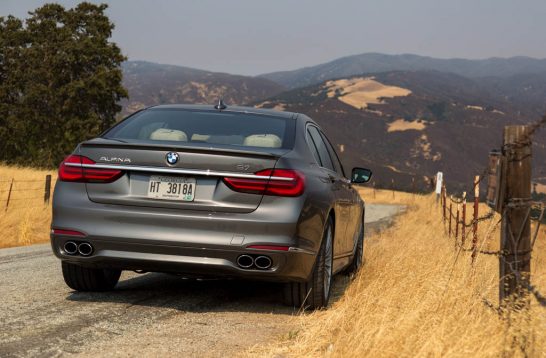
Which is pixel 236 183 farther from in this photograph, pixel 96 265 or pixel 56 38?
pixel 56 38

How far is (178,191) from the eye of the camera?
541 cm

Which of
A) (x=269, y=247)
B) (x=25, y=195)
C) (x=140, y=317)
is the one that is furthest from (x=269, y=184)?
(x=25, y=195)

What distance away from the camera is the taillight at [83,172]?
552 cm

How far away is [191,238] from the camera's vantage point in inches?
211

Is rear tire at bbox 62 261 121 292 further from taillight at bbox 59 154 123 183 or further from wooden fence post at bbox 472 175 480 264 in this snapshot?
wooden fence post at bbox 472 175 480 264

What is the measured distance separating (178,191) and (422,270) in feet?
10.7

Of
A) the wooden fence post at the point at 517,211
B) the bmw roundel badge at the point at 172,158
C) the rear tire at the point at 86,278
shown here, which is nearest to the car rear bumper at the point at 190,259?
the bmw roundel badge at the point at 172,158

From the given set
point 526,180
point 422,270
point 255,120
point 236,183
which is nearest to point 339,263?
point 422,270

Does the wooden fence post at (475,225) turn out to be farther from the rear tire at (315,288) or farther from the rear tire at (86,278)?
the rear tire at (86,278)

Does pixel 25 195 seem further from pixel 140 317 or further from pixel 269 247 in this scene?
pixel 269 247

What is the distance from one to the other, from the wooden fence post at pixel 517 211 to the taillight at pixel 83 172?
2.69 meters

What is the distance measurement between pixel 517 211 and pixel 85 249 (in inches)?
120

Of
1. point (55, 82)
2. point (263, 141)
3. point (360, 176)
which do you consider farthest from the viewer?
point (55, 82)

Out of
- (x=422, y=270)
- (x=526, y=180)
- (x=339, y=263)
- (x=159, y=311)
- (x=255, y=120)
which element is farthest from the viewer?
(x=422, y=270)
